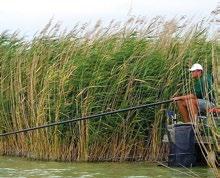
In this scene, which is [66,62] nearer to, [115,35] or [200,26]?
[115,35]

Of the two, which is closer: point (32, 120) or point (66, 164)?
point (66, 164)

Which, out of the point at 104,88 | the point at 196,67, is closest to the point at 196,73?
the point at 196,67

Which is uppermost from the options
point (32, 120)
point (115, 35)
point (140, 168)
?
point (115, 35)

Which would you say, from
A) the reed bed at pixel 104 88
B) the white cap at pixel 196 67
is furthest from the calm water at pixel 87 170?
the white cap at pixel 196 67

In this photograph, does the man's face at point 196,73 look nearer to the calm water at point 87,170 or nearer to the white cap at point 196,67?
the white cap at point 196,67

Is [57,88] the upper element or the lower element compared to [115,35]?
lower

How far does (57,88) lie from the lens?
12352 millimetres

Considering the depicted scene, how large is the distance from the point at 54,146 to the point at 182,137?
244 centimetres

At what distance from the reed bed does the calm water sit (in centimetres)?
45

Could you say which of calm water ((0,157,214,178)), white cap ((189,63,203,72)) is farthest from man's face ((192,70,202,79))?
calm water ((0,157,214,178))

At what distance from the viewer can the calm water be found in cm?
1050

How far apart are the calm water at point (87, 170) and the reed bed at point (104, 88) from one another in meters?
0.45

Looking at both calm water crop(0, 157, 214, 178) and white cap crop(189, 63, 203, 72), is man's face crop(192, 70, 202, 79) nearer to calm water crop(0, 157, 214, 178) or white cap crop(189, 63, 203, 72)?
white cap crop(189, 63, 203, 72)

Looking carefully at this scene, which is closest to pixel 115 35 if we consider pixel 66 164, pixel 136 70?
pixel 136 70
